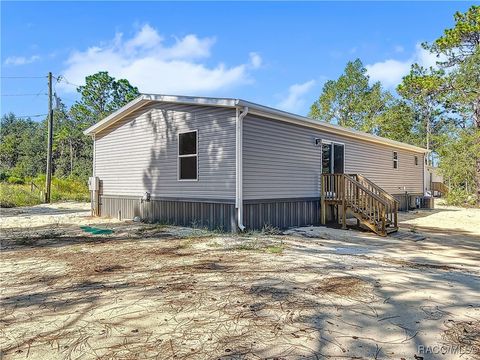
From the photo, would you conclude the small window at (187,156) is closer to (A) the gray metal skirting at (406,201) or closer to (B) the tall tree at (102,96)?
(A) the gray metal skirting at (406,201)

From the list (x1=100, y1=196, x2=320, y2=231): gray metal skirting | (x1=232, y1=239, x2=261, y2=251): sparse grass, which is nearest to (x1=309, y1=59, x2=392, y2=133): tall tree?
(x1=100, y1=196, x2=320, y2=231): gray metal skirting

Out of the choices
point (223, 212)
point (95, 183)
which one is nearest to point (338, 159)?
point (223, 212)

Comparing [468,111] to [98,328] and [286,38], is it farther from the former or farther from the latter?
[98,328]

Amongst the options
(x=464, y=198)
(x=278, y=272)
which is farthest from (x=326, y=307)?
(x=464, y=198)

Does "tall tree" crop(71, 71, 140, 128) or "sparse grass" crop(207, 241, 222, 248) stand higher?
"tall tree" crop(71, 71, 140, 128)

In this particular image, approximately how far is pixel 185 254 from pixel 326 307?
3.09 metres

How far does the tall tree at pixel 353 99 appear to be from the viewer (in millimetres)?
29250

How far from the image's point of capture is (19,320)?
2.91 meters

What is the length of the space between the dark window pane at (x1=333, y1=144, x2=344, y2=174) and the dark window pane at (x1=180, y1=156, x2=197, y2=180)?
4.89m

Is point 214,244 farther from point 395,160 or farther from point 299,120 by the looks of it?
point 395,160

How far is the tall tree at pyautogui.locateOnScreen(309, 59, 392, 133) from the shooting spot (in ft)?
96.0

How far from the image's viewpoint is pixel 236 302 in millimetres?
3225

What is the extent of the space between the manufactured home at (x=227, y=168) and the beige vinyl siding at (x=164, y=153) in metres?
0.03

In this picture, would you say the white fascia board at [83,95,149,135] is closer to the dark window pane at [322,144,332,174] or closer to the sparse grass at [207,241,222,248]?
the sparse grass at [207,241,222,248]
